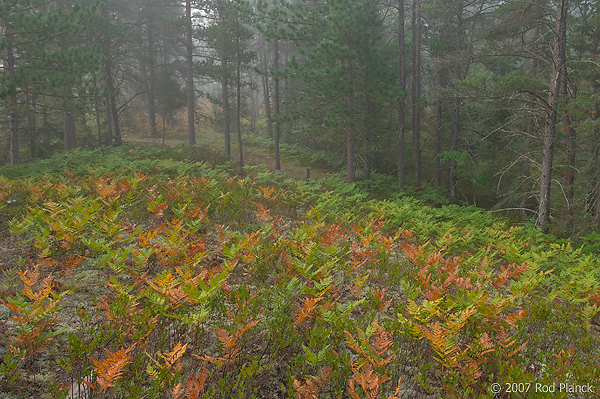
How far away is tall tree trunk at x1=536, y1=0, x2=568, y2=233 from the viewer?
28.6 ft

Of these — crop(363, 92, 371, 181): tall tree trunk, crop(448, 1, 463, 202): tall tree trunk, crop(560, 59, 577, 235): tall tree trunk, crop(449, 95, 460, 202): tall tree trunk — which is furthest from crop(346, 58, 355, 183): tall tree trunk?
crop(560, 59, 577, 235): tall tree trunk

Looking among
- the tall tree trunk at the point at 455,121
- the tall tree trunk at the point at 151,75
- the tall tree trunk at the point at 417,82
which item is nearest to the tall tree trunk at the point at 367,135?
the tall tree trunk at the point at 417,82

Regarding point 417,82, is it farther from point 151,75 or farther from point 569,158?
point 151,75

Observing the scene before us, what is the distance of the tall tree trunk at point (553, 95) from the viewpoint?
343 inches

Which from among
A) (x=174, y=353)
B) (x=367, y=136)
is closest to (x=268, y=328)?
(x=174, y=353)

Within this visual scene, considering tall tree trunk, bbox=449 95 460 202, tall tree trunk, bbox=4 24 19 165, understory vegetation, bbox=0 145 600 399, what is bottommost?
understory vegetation, bbox=0 145 600 399

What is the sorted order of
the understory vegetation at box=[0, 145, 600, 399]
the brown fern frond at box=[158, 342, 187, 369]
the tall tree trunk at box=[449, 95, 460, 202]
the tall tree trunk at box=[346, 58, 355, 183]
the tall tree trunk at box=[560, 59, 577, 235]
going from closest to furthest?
the brown fern frond at box=[158, 342, 187, 369]
the understory vegetation at box=[0, 145, 600, 399]
the tall tree trunk at box=[560, 59, 577, 235]
the tall tree trunk at box=[346, 58, 355, 183]
the tall tree trunk at box=[449, 95, 460, 202]

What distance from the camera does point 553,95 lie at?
29.3 ft

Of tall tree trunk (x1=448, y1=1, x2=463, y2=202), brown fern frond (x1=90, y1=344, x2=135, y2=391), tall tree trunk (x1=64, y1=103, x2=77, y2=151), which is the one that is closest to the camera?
brown fern frond (x1=90, y1=344, x2=135, y2=391)

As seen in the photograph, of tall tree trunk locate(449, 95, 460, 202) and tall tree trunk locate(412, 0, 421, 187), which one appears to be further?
tall tree trunk locate(412, 0, 421, 187)

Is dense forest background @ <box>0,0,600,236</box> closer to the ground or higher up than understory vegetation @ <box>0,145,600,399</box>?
higher up

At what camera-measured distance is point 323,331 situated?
2.92 metres

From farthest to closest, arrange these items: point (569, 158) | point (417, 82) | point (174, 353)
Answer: point (417, 82), point (569, 158), point (174, 353)

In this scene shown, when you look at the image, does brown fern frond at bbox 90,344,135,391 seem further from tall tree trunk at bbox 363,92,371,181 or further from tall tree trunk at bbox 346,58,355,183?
tall tree trunk at bbox 363,92,371,181
